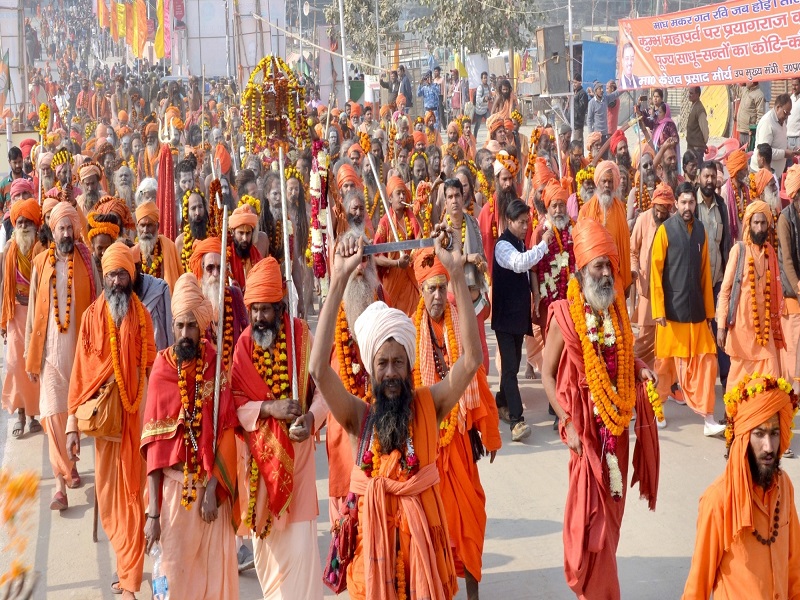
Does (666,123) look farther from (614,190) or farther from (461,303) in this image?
(461,303)

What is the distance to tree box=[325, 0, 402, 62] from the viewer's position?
3912 cm

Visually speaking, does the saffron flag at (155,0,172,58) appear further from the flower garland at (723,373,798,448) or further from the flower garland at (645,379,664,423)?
the flower garland at (723,373,798,448)

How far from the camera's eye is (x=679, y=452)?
25.1 feet

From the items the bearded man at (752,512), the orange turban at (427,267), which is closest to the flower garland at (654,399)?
the bearded man at (752,512)

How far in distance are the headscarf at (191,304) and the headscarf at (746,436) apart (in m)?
2.20

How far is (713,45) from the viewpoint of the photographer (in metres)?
14.1

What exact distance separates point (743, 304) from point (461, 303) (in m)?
4.12

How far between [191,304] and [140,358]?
117 centimetres

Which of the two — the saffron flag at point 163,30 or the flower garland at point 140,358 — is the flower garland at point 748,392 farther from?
the saffron flag at point 163,30

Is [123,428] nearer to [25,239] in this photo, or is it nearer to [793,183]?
[25,239]

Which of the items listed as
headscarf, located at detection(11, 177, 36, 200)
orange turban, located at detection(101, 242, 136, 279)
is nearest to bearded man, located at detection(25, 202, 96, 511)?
orange turban, located at detection(101, 242, 136, 279)

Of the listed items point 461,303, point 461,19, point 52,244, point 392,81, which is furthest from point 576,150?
point 461,19

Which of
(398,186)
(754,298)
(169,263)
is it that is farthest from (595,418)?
(398,186)

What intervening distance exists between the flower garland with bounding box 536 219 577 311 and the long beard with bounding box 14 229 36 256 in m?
3.50
